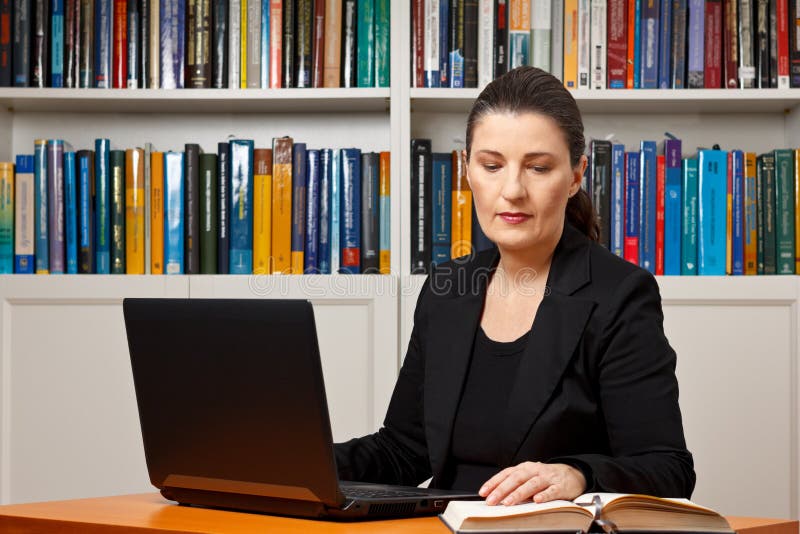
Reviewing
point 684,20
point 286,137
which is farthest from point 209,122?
point 684,20

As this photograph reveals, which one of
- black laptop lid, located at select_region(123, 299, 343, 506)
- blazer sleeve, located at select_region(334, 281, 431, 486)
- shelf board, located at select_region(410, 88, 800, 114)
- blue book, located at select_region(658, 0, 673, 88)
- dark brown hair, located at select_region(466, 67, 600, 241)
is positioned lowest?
blazer sleeve, located at select_region(334, 281, 431, 486)

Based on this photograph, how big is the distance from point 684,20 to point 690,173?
38 cm

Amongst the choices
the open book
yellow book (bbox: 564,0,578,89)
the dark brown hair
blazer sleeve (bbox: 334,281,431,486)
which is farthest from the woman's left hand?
yellow book (bbox: 564,0,578,89)

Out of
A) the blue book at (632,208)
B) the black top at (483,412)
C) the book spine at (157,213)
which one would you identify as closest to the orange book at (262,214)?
the book spine at (157,213)

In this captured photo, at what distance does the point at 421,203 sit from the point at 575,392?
3.42 feet

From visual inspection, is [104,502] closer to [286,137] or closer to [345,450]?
[345,450]

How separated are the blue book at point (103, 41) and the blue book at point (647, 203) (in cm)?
136

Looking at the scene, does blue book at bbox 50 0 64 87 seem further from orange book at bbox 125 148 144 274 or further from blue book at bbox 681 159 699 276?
blue book at bbox 681 159 699 276

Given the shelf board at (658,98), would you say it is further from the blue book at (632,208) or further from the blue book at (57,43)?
the blue book at (57,43)

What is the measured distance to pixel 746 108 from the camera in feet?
7.87

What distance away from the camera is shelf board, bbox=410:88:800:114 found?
7.32 feet

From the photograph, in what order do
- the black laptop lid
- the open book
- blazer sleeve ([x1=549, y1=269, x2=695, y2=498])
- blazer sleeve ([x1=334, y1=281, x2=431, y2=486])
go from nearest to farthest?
the open book
the black laptop lid
blazer sleeve ([x1=549, y1=269, x2=695, y2=498])
blazer sleeve ([x1=334, y1=281, x2=431, y2=486])

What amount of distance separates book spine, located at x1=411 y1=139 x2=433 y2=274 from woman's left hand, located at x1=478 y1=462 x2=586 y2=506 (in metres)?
1.25

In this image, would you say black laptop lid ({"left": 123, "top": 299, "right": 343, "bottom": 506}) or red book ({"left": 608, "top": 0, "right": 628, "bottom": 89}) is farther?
red book ({"left": 608, "top": 0, "right": 628, "bottom": 89})
